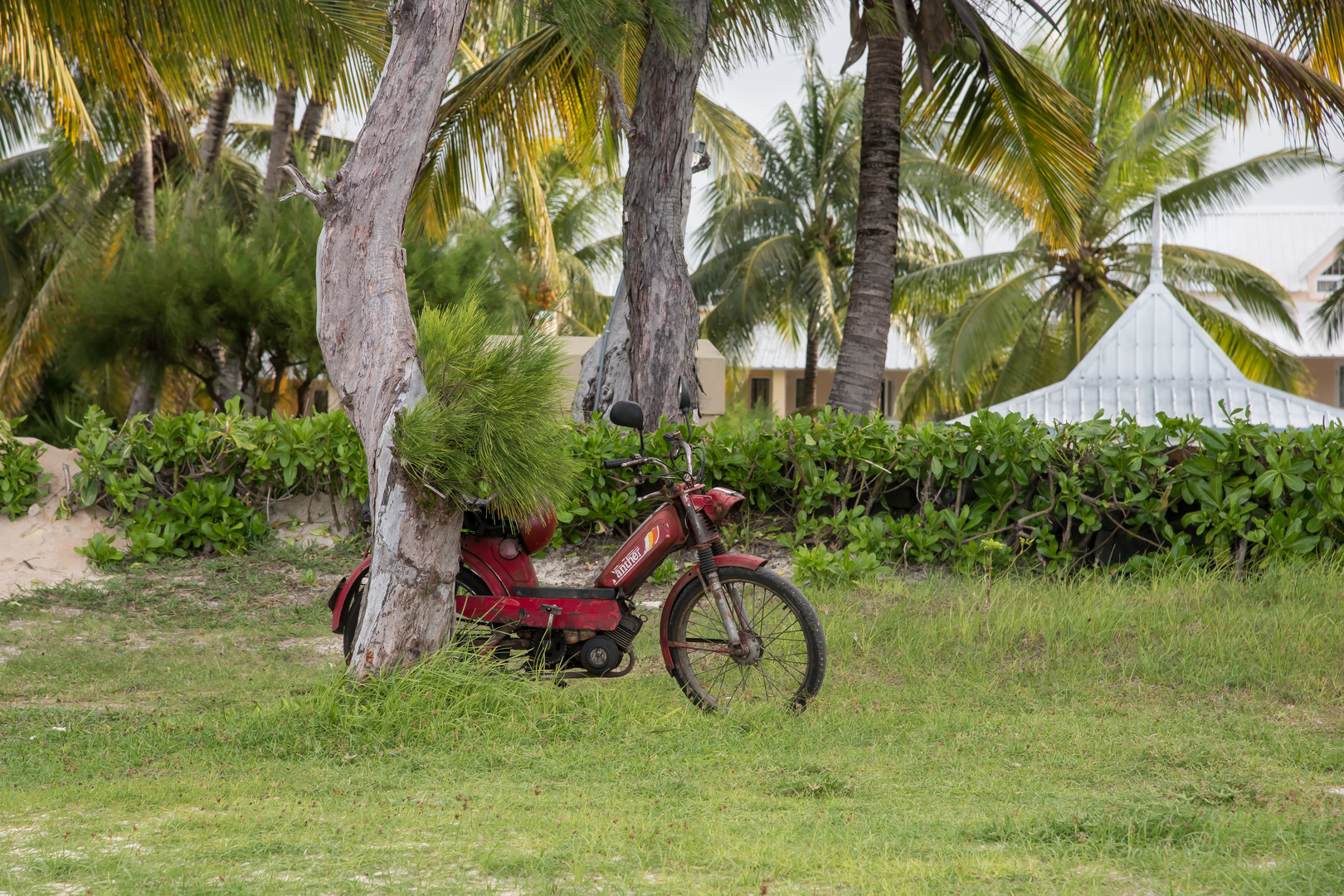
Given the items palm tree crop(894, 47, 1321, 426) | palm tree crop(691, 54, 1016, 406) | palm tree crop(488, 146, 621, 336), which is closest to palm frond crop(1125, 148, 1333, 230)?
palm tree crop(894, 47, 1321, 426)

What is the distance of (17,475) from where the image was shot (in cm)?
800

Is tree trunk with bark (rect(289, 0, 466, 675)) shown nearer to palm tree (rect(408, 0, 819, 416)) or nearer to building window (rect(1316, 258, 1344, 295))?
palm tree (rect(408, 0, 819, 416))

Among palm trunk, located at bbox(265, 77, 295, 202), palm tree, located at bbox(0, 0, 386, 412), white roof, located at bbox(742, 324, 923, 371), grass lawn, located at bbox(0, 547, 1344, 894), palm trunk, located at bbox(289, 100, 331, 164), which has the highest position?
palm trunk, located at bbox(289, 100, 331, 164)

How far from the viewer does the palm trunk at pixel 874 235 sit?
9672mm

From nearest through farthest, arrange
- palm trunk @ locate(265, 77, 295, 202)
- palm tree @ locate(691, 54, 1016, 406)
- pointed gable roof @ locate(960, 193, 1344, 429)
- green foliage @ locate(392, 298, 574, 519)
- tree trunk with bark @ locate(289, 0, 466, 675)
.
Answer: green foliage @ locate(392, 298, 574, 519) → tree trunk with bark @ locate(289, 0, 466, 675) → pointed gable roof @ locate(960, 193, 1344, 429) → palm trunk @ locate(265, 77, 295, 202) → palm tree @ locate(691, 54, 1016, 406)

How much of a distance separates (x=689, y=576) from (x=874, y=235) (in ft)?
20.1

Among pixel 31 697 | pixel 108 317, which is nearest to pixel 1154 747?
pixel 31 697

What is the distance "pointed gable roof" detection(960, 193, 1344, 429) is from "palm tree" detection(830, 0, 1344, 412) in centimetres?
138

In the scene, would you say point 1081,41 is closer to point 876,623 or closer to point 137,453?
point 876,623

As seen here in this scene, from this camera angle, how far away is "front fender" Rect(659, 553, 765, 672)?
4.37m

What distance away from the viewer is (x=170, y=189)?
1362 cm

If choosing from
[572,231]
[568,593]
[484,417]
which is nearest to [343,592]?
[568,593]

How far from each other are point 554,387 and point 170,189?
37.4 feet

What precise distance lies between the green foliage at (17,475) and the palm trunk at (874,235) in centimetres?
653
